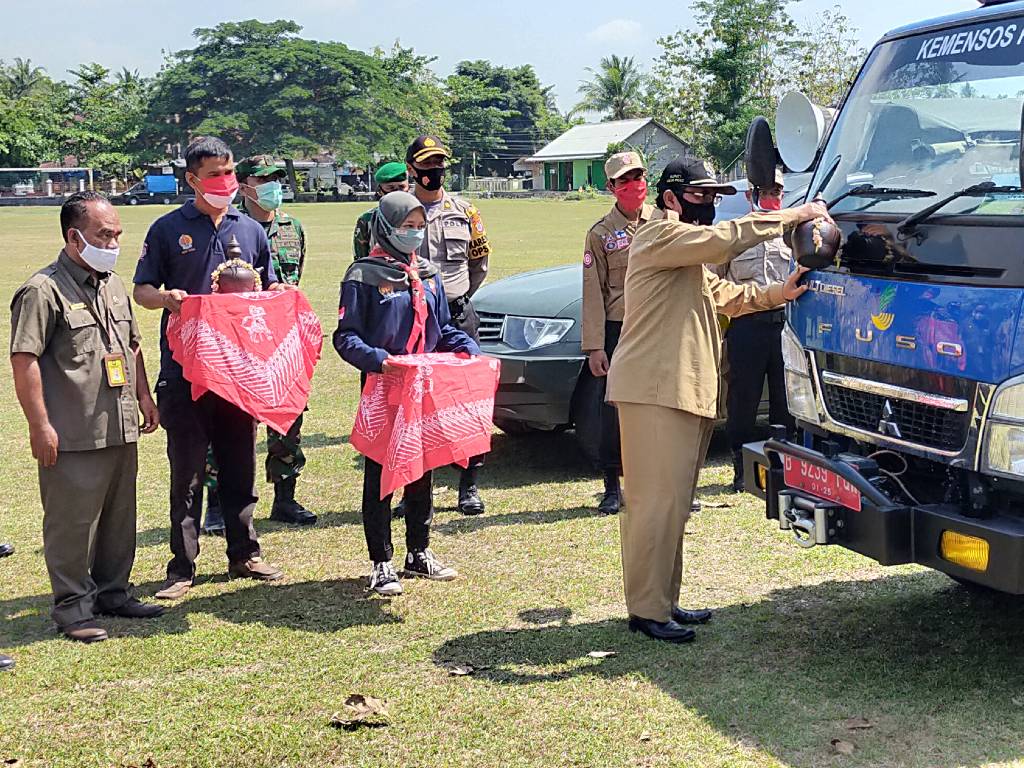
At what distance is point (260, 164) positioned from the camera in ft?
23.7

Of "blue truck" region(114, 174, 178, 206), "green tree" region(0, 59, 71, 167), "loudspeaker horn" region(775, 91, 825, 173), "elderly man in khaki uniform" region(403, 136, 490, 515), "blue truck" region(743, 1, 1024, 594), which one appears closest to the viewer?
"blue truck" region(743, 1, 1024, 594)

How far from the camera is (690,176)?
16.2ft

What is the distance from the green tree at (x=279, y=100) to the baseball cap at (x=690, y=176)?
80282mm

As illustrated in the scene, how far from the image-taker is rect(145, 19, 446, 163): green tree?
83.7m

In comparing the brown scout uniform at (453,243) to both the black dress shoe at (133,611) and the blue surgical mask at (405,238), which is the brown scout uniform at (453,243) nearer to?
the blue surgical mask at (405,238)

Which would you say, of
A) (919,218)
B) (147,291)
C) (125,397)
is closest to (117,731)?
(125,397)

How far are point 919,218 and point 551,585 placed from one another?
2576 mm

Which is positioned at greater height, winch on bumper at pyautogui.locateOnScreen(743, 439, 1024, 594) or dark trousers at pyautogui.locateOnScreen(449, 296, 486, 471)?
dark trousers at pyautogui.locateOnScreen(449, 296, 486, 471)

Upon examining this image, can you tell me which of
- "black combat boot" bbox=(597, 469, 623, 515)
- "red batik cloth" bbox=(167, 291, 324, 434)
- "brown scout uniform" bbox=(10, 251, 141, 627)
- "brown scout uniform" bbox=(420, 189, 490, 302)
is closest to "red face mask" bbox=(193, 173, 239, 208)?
"red batik cloth" bbox=(167, 291, 324, 434)

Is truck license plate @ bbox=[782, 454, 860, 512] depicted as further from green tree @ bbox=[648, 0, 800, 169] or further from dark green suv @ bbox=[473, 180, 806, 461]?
green tree @ bbox=[648, 0, 800, 169]

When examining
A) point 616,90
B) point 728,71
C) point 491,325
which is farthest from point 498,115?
point 491,325

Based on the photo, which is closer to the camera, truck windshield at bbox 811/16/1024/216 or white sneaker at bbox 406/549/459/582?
truck windshield at bbox 811/16/1024/216

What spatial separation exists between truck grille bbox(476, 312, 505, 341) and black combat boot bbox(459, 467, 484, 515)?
1.26 meters

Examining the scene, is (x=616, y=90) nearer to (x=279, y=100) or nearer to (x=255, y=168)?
(x=279, y=100)
